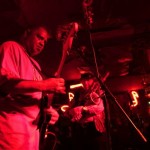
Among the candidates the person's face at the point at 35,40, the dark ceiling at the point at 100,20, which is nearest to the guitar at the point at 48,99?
the person's face at the point at 35,40

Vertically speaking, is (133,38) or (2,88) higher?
(133,38)

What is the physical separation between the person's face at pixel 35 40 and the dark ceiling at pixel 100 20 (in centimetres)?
79

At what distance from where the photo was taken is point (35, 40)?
2264 millimetres

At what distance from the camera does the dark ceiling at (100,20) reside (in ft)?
11.3

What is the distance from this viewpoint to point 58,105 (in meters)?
5.27

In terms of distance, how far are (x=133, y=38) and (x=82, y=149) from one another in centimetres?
248

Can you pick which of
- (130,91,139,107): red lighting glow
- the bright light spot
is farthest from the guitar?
(130,91,139,107): red lighting glow

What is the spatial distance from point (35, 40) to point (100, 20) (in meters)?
1.80

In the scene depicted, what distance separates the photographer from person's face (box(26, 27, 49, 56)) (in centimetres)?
225

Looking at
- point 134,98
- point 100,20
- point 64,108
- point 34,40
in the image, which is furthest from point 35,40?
point 134,98

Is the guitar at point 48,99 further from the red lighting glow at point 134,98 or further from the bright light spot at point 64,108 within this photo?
the red lighting glow at point 134,98

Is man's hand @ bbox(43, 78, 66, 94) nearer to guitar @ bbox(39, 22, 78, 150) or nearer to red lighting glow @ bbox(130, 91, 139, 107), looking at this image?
guitar @ bbox(39, 22, 78, 150)

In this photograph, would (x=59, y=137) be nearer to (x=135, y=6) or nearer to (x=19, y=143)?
(x=135, y=6)

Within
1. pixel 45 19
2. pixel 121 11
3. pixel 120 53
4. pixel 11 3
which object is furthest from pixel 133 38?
pixel 11 3
